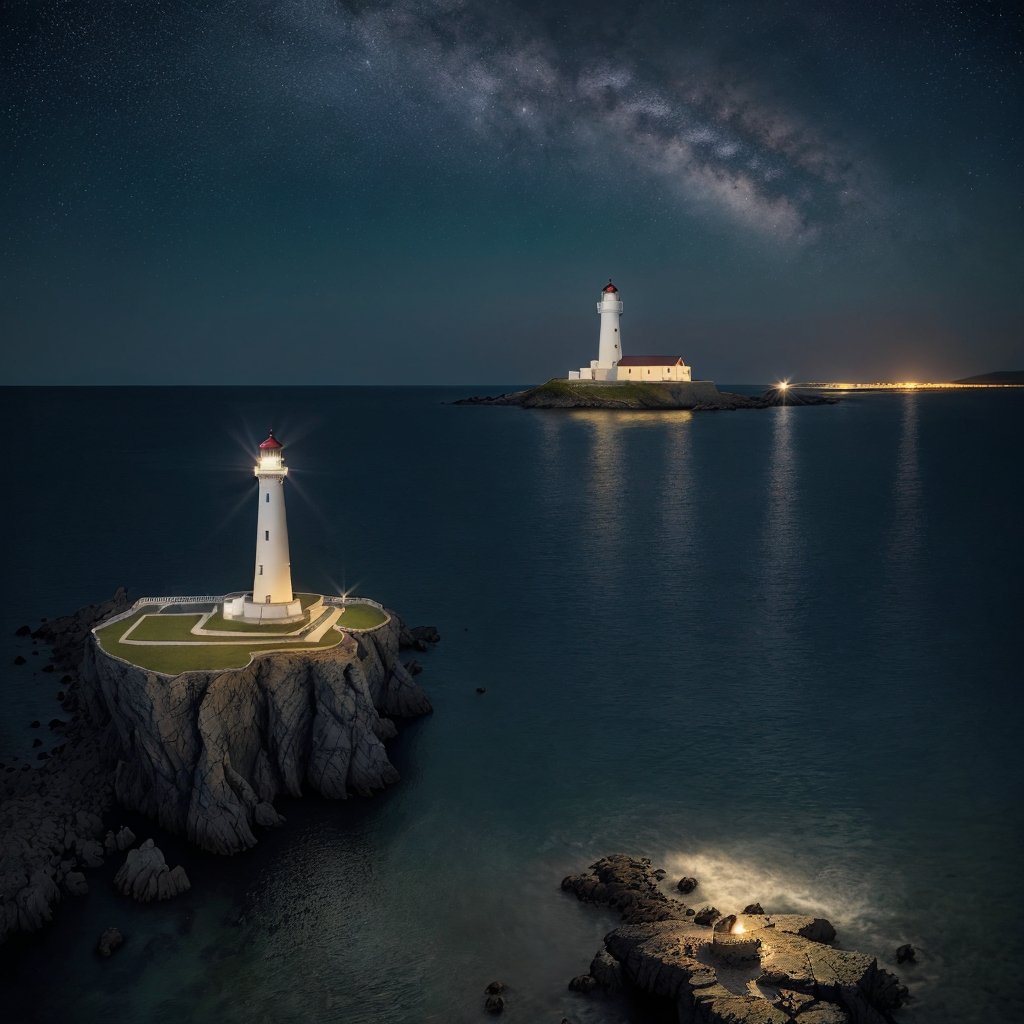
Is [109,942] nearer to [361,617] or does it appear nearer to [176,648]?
[176,648]

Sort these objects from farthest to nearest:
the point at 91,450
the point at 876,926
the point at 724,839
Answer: the point at 91,450 < the point at 724,839 < the point at 876,926

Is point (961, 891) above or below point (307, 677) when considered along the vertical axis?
below

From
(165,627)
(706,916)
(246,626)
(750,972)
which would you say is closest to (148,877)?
(246,626)

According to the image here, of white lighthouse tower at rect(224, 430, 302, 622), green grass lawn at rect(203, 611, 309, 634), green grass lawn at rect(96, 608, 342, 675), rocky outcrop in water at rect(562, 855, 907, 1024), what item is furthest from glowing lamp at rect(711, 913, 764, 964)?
white lighthouse tower at rect(224, 430, 302, 622)

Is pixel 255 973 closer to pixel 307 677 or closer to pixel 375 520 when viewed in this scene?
pixel 307 677

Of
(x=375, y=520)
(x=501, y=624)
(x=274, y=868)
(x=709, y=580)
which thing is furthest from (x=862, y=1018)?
(x=375, y=520)

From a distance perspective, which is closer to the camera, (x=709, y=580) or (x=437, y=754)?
(x=437, y=754)

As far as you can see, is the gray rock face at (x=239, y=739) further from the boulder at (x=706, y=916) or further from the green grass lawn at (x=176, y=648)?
the boulder at (x=706, y=916)

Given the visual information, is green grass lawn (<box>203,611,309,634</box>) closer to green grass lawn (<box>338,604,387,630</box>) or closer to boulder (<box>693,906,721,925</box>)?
green grass lawn (<box>338,604,387,630</box>)
